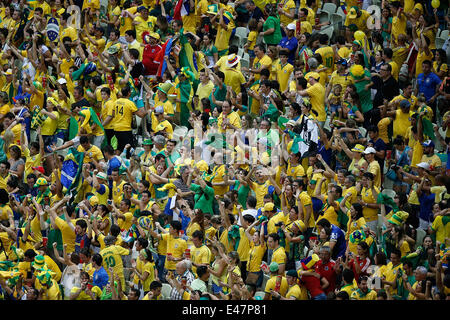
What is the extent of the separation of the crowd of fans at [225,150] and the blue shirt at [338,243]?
2cm

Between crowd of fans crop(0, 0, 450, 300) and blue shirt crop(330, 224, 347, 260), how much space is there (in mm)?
22

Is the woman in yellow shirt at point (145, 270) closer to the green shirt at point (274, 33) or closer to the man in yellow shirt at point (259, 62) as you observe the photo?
the man in yellow shirt at point (259, 62)

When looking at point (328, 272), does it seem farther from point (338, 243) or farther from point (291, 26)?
point (291, 26)

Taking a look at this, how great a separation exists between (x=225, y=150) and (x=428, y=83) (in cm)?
355

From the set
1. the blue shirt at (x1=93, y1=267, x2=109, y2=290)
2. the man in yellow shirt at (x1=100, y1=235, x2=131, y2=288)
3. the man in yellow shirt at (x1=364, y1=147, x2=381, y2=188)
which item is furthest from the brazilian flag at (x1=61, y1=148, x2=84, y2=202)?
the man in yellow shirt at (x1=364, y1=147, x2=381, y2=188)

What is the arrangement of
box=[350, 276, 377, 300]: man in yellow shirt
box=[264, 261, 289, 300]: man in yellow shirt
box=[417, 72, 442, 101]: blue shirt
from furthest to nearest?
box=[417, 72, 442, 101]: blue shirt
box=[264, 261, 289, 300]: man in yellow shirt
box=[350, 276, 377, 300]: man in yellow shirt

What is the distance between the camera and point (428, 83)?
18047mm

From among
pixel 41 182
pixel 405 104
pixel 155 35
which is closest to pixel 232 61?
pixel 155 35

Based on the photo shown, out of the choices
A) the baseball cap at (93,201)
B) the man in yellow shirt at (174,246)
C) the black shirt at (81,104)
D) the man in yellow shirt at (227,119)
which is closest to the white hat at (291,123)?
the man in yellow shirt at (227,119)

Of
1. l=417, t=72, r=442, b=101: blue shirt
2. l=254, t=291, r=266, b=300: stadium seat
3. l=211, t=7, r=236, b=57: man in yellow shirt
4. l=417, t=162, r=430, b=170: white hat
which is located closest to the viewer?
l=254, t=291, r=266, b=300: stadium seat

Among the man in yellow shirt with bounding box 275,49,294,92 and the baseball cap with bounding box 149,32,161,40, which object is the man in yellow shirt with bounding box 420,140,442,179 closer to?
the man in yellow shirt with bounding box 275,49,294,92

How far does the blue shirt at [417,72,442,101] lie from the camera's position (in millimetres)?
17984

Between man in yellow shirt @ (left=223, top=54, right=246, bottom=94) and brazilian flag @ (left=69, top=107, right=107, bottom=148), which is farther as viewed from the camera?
man in yellow shirt @ (left=223, top=54, right=246, bottom=94)
